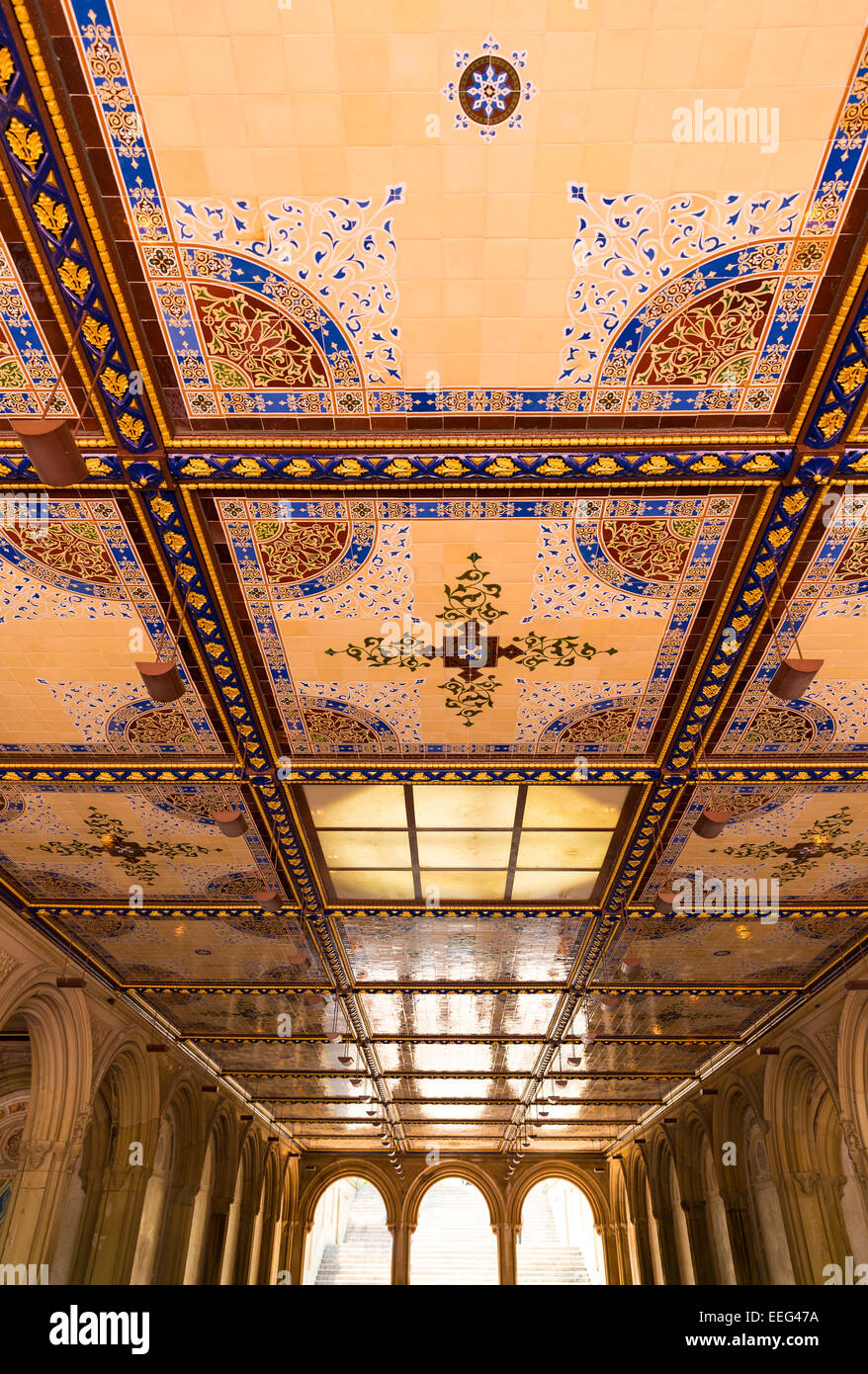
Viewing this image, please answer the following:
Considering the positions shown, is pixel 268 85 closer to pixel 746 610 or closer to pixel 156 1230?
pixel 746 610

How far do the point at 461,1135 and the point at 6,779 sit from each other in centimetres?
1692

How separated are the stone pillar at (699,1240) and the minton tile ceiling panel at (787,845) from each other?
10274mm

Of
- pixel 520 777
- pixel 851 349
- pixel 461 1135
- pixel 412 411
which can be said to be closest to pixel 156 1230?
pixel 461 1135

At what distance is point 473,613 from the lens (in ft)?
14.8

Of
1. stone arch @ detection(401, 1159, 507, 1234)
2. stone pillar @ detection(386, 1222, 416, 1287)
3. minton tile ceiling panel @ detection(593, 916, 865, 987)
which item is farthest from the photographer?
stone arch @ detection(401, 1159, 507, 1234)

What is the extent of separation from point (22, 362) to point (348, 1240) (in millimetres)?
27978

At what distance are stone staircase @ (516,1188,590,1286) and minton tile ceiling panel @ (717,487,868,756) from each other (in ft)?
69.1

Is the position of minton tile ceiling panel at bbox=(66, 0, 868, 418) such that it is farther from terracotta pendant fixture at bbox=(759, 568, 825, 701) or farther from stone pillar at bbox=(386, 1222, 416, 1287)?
stone pillar at bbox=(386, 1222, 416, 1287)

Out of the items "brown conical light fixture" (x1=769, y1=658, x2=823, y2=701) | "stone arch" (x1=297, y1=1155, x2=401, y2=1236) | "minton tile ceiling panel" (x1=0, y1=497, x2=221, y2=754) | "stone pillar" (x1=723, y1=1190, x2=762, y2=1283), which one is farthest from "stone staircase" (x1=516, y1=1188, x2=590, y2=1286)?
"brown conical light fixture" (x1=769, y1=658, x2=823, y2=701)

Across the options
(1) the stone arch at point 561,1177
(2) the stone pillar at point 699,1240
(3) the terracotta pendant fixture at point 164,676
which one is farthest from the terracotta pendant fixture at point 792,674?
(1) the stone arch at point 561,1177

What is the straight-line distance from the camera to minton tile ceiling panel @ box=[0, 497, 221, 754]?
13.3 feet

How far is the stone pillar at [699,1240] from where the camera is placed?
47.0ft

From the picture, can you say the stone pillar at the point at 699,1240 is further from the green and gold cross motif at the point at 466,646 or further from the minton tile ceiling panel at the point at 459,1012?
the green and gold cross motif at the point at 466,646

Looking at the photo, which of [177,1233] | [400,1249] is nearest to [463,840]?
[177,1233]
